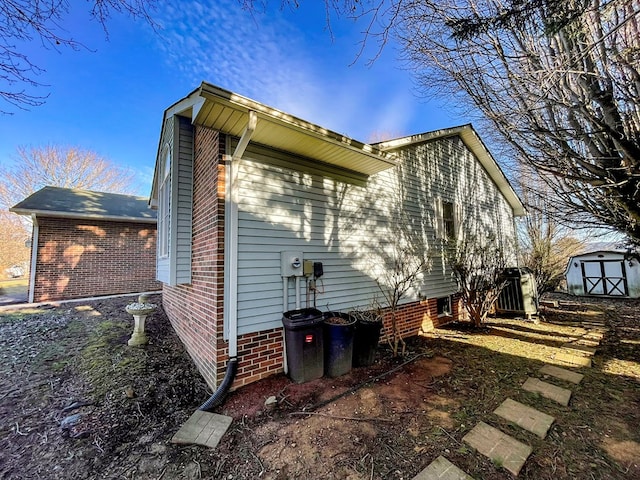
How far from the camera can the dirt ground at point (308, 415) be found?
2283 mm

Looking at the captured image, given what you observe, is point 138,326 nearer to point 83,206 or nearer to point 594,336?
point 83,206

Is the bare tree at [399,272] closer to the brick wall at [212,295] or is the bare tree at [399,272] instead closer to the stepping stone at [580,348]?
the brick wall at [212,295]

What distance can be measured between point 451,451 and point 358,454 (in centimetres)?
84

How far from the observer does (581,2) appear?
8.70 ft

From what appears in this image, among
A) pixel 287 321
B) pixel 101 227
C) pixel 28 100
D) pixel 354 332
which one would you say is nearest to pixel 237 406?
pixel 287 321

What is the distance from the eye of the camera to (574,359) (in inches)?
174

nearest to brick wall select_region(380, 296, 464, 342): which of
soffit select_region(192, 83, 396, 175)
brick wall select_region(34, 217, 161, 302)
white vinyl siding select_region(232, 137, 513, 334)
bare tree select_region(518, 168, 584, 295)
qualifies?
white vinyl siding select_region(232, 137, 513, 334)

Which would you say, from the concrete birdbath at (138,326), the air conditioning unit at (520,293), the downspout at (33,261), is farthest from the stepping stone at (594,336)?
the downspout at (33,261)

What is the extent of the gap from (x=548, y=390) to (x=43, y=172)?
80.6ft

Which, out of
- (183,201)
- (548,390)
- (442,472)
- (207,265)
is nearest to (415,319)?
(548,390)

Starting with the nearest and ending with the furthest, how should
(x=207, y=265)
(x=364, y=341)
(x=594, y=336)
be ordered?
(x=207, y=265) → (x=364, y=341) → (x=594, y=336)

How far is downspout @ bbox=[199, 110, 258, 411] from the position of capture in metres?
3.37

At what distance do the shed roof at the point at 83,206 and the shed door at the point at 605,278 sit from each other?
20.8 m

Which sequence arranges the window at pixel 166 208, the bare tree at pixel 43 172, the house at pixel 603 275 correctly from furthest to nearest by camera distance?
the bare tree at pixel 43 172 < the house at pixel 603 275 < the window at pixel 166 208
